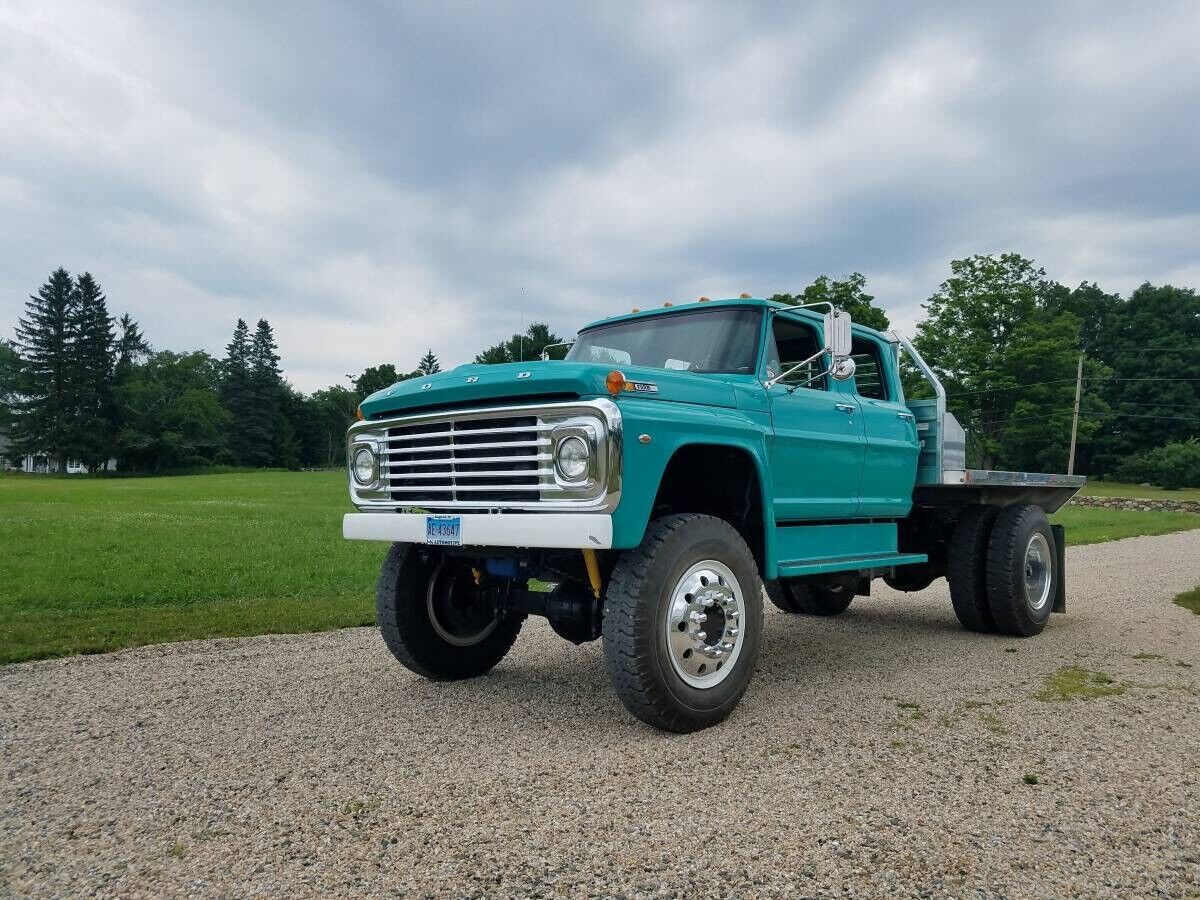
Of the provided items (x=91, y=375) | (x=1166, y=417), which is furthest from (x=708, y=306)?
(x=91, y=375)

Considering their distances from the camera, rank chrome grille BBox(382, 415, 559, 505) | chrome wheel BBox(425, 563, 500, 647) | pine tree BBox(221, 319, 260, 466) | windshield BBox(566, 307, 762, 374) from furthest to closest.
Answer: pine tree BBox(221, 319, 260, 466) → chrome wheel BBox(425, 563, 500, 647) → windshield BBox(566, 307, 762, 374) → chrome grille BBox(382, 415, 559, 505)

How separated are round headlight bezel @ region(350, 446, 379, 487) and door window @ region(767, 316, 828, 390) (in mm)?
2517

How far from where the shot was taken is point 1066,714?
15.9ft

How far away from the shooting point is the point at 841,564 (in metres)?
5.52

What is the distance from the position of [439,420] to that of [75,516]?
18876mm

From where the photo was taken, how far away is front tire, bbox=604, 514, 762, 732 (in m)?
4.20

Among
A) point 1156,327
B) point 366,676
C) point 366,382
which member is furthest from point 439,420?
point 1156,327

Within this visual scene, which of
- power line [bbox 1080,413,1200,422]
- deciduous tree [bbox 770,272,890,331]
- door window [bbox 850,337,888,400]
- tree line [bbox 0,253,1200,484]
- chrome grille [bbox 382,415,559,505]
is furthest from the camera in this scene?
power line [bbox 1080,413,1200,422]

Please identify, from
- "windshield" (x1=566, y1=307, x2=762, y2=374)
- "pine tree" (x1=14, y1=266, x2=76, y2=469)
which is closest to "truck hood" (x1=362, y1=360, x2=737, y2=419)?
"windshield" (x1=566, y1=307, x2=762, y2=374)

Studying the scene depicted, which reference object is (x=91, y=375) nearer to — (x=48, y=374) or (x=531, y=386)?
(x=48, y=374)

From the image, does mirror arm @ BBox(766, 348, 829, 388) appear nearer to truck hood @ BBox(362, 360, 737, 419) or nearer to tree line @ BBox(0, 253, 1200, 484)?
truck hood @ BBox(362, 360, 737, 419)

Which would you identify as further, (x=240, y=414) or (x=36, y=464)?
(x=240, y=414)

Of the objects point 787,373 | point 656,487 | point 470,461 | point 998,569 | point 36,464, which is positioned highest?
point 787,373

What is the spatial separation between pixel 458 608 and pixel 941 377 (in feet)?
165
